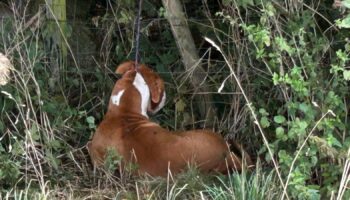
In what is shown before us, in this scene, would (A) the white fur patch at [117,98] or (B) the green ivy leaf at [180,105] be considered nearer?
(A) the white fur patch at [117,98]

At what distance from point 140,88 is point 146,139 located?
1.44 feet

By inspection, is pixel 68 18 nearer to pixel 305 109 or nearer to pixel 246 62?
pixel 246 62

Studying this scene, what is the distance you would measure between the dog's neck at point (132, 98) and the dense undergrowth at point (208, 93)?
0.26 meters

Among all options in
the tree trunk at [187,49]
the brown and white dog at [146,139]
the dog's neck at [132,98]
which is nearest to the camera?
the brown and white dog at [146,139]

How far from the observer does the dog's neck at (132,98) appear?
16.6 feet

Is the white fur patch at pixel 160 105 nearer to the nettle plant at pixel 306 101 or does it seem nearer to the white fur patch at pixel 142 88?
the white fur patch at pixel 142 88

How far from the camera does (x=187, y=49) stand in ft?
18.4

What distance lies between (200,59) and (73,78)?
1010 mm

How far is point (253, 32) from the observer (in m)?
4.20

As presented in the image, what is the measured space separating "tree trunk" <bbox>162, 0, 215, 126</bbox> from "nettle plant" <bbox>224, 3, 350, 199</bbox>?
3.51 feet

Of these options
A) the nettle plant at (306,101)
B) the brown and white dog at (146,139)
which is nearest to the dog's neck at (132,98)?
the brown and white dog at (146,139)

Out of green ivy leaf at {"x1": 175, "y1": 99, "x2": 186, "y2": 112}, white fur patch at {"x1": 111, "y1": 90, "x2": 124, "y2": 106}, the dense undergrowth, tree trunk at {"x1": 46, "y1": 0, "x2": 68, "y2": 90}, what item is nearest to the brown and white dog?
white fur patch at {"x1": 111, "y1": 90, "x2": 124, "y2": 106}

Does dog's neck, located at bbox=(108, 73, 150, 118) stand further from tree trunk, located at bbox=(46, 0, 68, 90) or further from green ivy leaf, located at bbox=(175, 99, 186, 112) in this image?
tree trunk, located at bbox=(46, 0, 68, 90)

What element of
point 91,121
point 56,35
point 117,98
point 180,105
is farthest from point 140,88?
point 56,35
